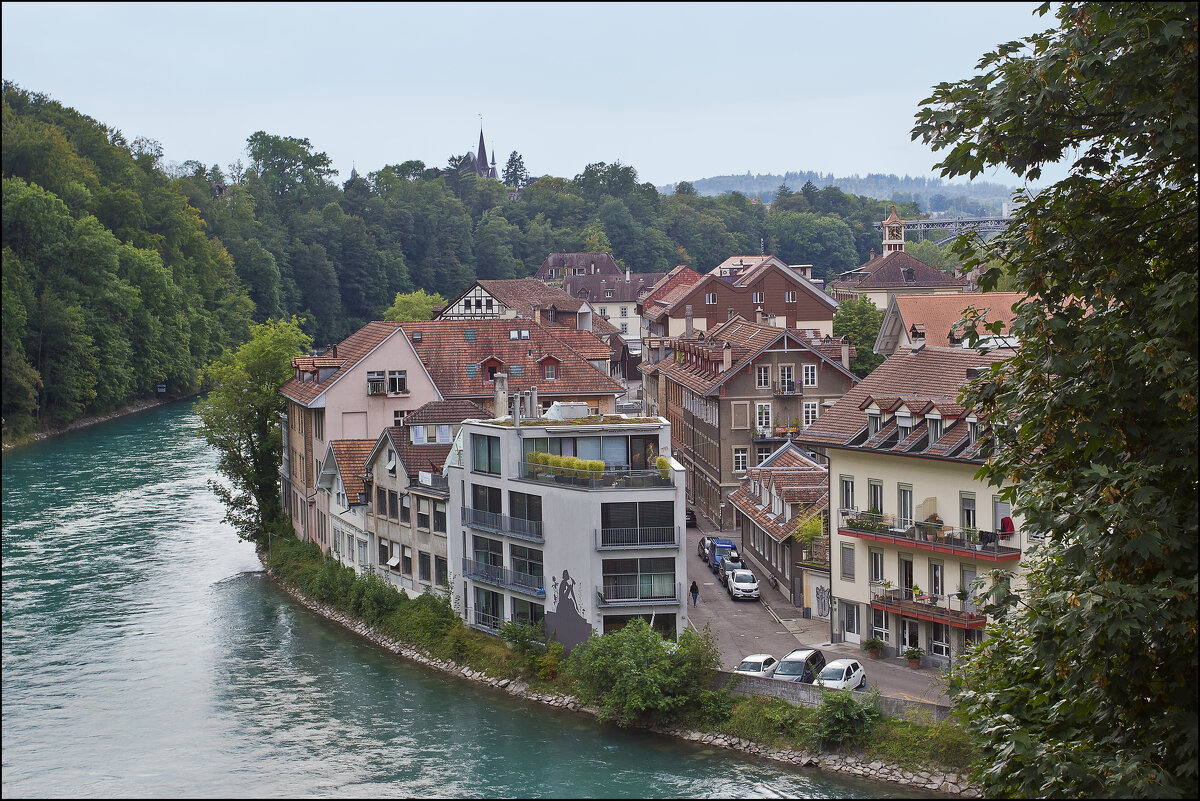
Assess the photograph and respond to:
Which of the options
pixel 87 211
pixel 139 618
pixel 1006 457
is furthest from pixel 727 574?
pixel 87 211

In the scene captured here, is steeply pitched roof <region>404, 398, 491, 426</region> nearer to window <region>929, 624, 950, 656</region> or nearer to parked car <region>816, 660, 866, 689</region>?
parked car <region>816, 660, 866, 689</region>

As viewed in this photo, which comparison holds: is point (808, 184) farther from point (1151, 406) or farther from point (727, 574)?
point (1151, 406)

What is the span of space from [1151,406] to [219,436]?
32.6m

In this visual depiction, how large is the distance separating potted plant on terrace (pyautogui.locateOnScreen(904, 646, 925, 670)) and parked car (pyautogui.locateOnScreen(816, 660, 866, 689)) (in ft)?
4.74

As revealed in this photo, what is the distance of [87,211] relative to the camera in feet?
209

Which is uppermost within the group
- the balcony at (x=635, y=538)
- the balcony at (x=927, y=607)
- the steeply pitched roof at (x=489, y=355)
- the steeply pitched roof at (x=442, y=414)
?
the steeply pitched roof at (x=489, y=355)

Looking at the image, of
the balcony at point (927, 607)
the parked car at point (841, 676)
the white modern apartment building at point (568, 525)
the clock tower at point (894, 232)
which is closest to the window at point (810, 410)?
the white modern apartment building at point (568, 525)

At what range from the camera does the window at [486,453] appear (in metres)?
25.5

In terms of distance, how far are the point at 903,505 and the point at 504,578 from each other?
7.70m

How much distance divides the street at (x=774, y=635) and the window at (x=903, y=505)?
2.39 metres

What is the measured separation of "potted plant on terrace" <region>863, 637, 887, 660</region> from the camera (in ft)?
75.2

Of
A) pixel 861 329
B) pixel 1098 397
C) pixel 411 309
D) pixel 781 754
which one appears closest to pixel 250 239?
pixel 411 309

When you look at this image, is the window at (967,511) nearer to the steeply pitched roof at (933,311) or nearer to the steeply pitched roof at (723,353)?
the steeply pitched roof at (723,353)

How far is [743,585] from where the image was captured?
1086 inches
